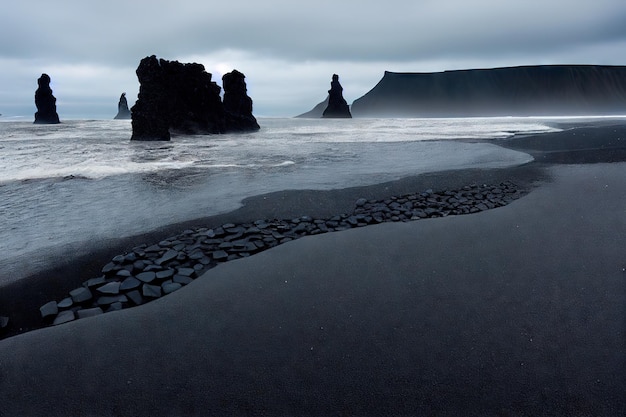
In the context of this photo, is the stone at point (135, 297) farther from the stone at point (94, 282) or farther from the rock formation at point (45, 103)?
the rock formation at point (45, 103)

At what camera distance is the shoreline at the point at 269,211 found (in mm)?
5637

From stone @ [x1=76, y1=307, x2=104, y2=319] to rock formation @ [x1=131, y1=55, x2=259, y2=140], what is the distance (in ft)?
169

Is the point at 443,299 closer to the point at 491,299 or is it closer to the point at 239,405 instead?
the point at 491,299

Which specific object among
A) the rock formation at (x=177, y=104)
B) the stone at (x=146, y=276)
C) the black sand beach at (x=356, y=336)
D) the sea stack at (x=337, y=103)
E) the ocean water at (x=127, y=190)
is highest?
the sea stack at (x=337, y=103)

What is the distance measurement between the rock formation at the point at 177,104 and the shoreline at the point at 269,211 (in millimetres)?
47284

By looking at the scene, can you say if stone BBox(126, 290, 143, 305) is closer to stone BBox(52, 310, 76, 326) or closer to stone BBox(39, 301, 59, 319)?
stone BBox(52, 310, 76, 326)

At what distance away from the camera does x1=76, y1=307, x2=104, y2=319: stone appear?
522 centimetres

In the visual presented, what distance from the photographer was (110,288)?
580cm

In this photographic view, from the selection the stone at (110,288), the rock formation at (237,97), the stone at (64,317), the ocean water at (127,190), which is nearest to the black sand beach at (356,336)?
the stone at (64,317)

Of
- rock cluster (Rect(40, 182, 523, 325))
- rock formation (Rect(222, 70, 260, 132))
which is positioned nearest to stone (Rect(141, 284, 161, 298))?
rock cluster (Rect(40, 182, 523, 325))

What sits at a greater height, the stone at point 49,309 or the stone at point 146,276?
the stone at point 146,276

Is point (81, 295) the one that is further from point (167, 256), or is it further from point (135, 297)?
point (167, 256)

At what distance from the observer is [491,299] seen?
538 cm

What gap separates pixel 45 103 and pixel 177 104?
88.6 meters
